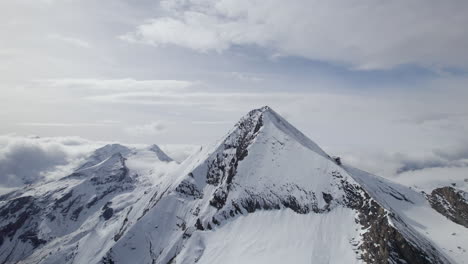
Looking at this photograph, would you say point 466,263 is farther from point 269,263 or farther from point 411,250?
point 269,263

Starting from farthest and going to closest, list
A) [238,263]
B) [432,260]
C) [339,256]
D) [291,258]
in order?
[238,263], [291,258], [339,256], [432,260]

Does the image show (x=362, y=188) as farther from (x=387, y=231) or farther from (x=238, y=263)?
(x=238, y=263)

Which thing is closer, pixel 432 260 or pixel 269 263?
pixel 432 260

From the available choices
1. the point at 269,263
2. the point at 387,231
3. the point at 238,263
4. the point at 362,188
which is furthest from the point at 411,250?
the point at 238,263

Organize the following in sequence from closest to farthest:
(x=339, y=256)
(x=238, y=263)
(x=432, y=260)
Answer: (x=432, y=260) < (x=339, y=256) < (x=238, y=263)

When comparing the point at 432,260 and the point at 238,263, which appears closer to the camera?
the point at 432,260

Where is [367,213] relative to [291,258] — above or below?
above

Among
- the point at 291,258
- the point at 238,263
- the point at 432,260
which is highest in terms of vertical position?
the point at 432,260

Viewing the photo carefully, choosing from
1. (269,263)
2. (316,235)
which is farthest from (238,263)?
(316,235)

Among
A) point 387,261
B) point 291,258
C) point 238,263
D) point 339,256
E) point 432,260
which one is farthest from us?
point 238,263
